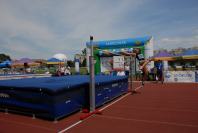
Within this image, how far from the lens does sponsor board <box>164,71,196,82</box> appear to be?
18656 mm

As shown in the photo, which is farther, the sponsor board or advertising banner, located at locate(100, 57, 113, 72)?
advertising banner, located at locate(100, 57, 113, 72)

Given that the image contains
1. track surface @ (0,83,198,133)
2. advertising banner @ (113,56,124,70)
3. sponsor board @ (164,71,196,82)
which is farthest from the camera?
advertising banner @ (113,56,124,70)

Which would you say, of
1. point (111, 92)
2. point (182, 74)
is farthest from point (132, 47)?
point (111, 92)

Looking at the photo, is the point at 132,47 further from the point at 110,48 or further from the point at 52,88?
the point at 52,88

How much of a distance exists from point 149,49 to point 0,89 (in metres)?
17.4

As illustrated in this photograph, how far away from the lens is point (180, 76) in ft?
62.3

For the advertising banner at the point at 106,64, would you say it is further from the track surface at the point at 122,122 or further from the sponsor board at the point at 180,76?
the track surface at the point at 122,122

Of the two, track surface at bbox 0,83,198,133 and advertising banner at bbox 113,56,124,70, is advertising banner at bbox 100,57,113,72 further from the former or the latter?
track surface at bbox 0,83,198,133

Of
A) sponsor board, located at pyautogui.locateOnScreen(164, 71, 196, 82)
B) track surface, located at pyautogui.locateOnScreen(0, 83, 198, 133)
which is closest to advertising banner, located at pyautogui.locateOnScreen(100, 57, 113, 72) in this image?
sponsor board, located at pyautogui.locateOnScreen(164, 71, 196, 82)

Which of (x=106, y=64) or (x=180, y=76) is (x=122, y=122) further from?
(x=106, y=64)

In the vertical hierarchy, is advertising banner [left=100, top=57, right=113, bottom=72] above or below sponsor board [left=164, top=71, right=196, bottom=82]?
above

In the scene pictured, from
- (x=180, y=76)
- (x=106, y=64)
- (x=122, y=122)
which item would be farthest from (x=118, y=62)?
(x=122, y=122)

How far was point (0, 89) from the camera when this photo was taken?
760 centimetres

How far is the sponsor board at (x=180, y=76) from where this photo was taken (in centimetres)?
1866
